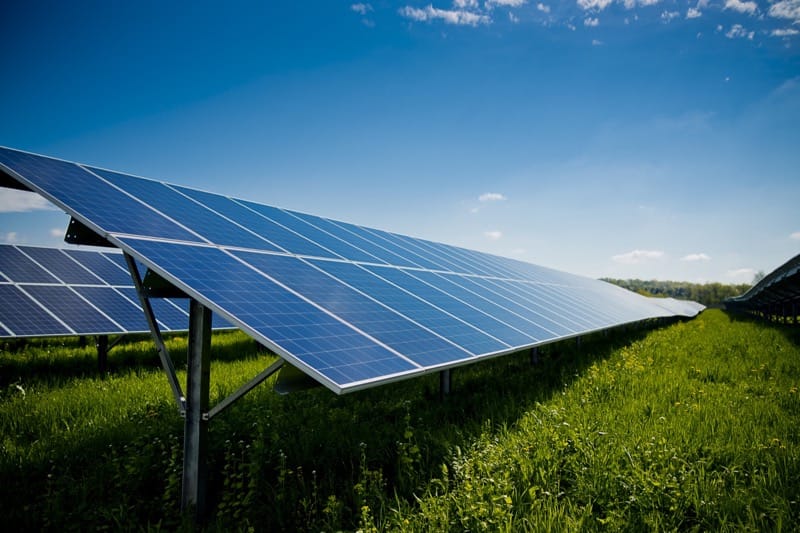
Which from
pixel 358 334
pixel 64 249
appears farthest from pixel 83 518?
pixel 64 249

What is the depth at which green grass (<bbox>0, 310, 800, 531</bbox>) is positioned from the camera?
4.09 meters

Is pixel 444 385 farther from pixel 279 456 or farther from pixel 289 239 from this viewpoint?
pixel 289 239

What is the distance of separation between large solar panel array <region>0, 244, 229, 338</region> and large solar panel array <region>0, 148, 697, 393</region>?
4.81m

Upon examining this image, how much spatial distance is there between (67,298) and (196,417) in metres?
9.64

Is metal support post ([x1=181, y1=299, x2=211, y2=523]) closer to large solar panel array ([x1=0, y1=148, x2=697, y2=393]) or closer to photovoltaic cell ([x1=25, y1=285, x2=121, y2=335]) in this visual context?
large solar panel array ([x1=0, y1=148, x2=697, y2=393])

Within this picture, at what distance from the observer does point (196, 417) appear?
14.1ft

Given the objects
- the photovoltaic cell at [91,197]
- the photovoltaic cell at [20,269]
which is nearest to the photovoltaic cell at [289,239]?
the photovoltaic cell at [91,197]

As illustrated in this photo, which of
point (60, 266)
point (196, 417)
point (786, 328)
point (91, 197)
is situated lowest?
point (786, 328)

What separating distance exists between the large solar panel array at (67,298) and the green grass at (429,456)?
120 cm

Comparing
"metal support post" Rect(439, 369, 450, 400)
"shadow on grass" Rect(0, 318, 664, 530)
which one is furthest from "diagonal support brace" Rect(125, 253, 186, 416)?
"metal support post" Rect(439, 369, 450, 400)

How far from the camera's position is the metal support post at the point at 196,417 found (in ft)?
13.9

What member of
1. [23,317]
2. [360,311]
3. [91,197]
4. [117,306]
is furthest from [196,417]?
[117,306]

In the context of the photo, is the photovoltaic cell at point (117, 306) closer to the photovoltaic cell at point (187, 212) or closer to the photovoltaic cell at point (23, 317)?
the photovoltaic cell at point (23, 317)

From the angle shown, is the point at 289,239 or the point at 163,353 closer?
the point at 163,353
